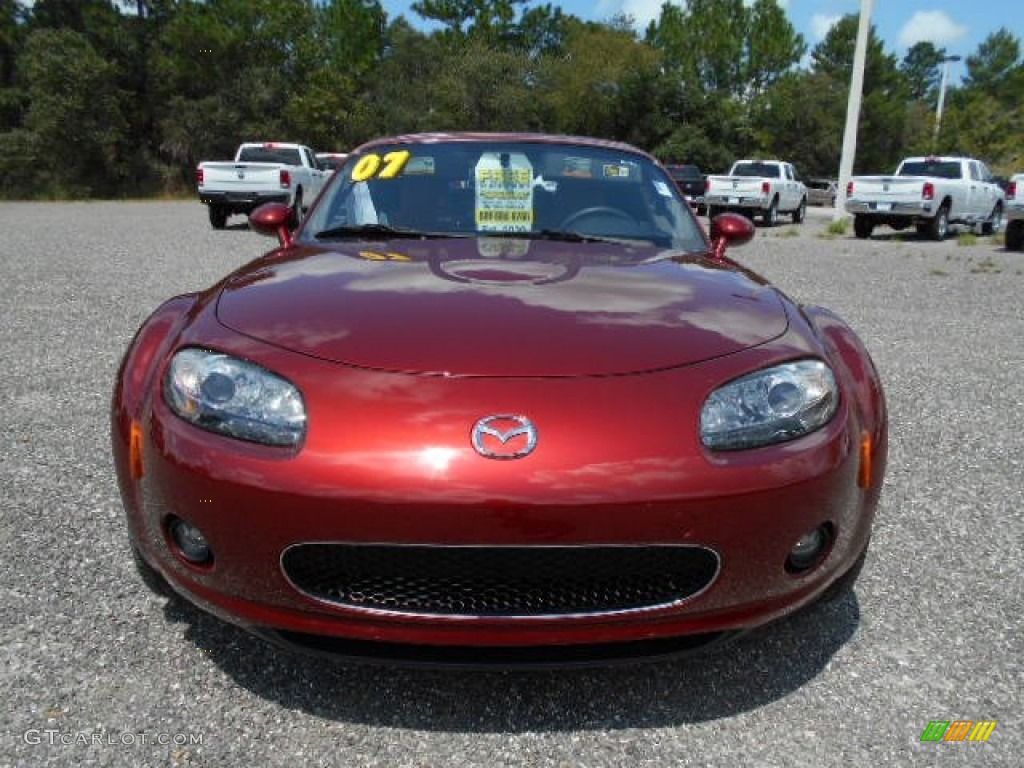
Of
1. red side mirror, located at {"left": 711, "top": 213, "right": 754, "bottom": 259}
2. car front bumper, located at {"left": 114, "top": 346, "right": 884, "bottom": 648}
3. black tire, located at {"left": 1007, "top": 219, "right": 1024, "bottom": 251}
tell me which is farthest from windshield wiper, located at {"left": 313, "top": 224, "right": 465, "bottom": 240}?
black tire, located at {"left": 1007, "top": 219, "right": 1024, "bottom": 251}

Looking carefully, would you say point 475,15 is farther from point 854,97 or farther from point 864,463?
point 864,463

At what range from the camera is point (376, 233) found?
9.70 ft

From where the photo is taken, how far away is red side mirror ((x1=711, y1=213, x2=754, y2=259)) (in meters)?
3.26

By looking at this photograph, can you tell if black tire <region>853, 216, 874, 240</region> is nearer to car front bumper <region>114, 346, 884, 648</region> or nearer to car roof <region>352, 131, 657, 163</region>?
car roof <region>352, 131, 657, 163</region>

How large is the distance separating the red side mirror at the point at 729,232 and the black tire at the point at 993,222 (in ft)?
59.6

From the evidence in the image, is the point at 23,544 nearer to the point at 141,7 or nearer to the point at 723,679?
the point at 723,679

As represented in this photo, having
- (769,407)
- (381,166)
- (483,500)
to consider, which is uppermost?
(381,166)

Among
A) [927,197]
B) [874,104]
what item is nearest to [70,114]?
[927,197]

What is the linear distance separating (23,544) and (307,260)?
134 cm

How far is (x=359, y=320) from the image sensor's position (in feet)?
6.64

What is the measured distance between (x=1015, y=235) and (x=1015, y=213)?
3.41 feet

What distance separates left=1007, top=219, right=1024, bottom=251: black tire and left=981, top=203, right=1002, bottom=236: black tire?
425 cm

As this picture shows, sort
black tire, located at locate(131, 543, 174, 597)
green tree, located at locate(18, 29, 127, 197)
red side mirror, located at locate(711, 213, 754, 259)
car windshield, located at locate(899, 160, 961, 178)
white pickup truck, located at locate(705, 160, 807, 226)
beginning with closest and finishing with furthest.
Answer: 1. black tire, located at locate(131, 543, 174, 597)
2. red side mirror, located at locate(711, 213, 754, 259)
3. car windshield, located at locate(899, 160, 961, 178)
4. white pickup truck, located at locate(705, 160, 807, 226)
5. green tree, located at locate(18, 29, 127, 197)

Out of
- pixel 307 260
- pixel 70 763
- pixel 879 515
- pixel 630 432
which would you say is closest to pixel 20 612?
pixel 70 763
